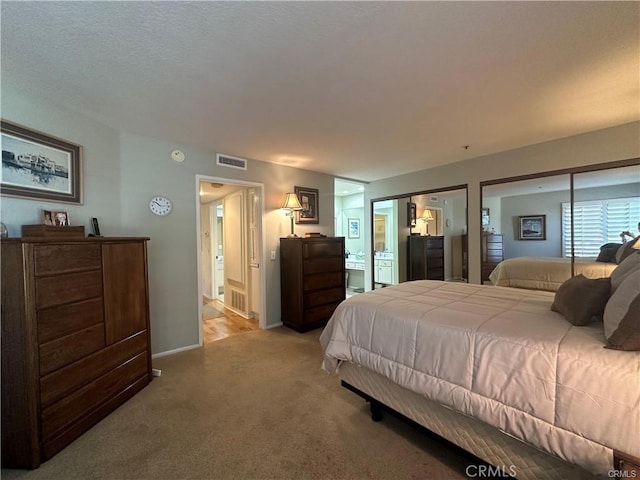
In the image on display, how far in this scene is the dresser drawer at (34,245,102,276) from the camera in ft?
5.21

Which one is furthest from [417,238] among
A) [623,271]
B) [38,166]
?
[38,166]

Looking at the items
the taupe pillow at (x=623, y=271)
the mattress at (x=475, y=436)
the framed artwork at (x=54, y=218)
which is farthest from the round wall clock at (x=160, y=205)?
the taupe pillow at (x=623, y=271)

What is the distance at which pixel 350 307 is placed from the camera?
1968 millimetres

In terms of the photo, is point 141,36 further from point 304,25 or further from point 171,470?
point 171,470

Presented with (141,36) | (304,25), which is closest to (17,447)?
(141,36)

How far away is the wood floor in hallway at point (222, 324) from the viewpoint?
3691mm

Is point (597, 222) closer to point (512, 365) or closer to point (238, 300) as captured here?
point (512, 365)

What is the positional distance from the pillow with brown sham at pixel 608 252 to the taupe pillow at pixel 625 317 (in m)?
2.29

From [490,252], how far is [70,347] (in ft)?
15.1

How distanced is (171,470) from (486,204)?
435 cm

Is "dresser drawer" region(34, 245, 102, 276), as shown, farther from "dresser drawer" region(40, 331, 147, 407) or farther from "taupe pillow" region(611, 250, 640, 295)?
"taupe pillow" region(611, 250, 640, 295)

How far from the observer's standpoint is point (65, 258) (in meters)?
1.73

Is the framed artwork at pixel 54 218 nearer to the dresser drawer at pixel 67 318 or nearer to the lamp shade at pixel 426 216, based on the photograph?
the dresser drawer at pixel 67 318

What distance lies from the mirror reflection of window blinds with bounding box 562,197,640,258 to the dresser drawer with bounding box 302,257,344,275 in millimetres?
2823
